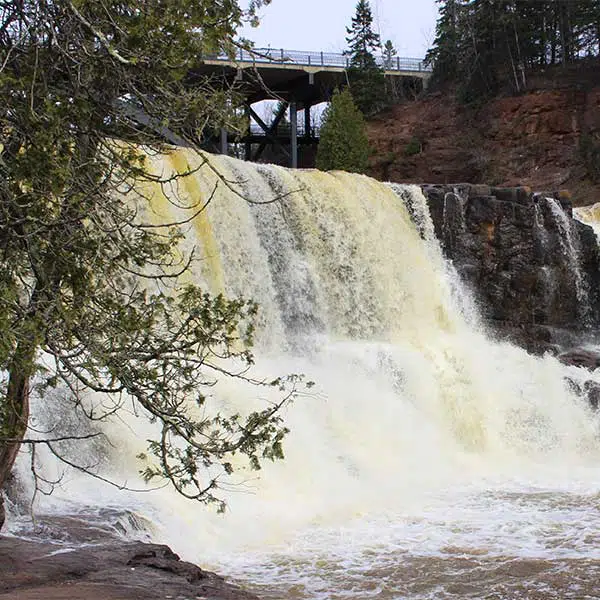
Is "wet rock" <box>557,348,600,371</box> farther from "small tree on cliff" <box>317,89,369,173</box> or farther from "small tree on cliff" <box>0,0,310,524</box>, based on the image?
"small tree on cliff" <box>317,89,369,173</box>

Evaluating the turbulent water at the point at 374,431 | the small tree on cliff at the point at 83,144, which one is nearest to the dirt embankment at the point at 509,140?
the turbulent water at the point at 374,431

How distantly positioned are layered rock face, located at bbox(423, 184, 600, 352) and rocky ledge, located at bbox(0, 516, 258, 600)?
36.3 ft

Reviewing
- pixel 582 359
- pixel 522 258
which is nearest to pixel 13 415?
pixel 582 359

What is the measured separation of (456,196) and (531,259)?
6.42 ft

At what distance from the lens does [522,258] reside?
17.0 m

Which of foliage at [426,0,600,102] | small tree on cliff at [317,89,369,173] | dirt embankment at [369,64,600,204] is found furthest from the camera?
foliage at [426,0,600,102]

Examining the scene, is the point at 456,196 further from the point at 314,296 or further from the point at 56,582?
the point at 56,582

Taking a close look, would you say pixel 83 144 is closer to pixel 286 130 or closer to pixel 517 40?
pixel 517 40

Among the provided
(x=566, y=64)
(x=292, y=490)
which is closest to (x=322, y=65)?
(x=566, y=64)

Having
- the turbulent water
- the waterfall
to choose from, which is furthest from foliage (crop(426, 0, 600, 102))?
the turbulent water

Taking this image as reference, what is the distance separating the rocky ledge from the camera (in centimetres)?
506

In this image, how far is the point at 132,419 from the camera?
8.79 m

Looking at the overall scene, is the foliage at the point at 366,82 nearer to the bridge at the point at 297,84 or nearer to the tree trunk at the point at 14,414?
the bridge at the point at 297,84

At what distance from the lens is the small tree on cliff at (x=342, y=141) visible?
28734 mm
